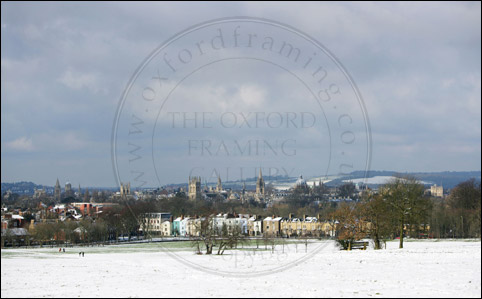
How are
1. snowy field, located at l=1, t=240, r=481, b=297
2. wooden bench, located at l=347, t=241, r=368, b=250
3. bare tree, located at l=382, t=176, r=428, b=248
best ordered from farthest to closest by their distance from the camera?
bare tree, located at l=382, t=176, r=428, b=248 → wooden bench, located at l=347, t=241, r=368, b=250 → snowy field, located at l=1, t=240, r=481, b=297

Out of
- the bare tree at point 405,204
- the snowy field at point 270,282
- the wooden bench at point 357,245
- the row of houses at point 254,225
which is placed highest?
the bare tree at point 405,204

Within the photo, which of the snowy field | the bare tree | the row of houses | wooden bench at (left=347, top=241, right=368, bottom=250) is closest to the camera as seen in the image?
the snowy field

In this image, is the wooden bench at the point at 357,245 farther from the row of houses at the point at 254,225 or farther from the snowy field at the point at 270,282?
the row of houses at the point at 254,225

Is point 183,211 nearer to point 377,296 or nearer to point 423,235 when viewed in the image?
point 423,235

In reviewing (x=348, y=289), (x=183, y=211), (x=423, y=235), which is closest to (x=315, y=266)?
(x=348, y=289)

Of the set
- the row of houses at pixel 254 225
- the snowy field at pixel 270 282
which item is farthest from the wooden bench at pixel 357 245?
the row of houses at pixel 254 225

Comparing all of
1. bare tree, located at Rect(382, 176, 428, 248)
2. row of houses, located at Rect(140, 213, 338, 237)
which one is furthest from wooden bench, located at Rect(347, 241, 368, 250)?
row of houses, located at Rect(140, 213, 338, 237)

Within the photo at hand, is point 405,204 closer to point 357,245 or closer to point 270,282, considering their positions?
point 357,245

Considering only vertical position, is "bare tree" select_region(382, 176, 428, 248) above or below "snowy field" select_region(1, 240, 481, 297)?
above

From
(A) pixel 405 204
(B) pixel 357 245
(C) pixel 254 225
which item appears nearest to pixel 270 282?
(B) pixel 357 245

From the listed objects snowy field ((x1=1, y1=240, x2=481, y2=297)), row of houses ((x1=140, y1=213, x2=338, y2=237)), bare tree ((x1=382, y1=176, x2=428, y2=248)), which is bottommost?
row of houses ((x1=140, y1=213, x2=338, y2=237))

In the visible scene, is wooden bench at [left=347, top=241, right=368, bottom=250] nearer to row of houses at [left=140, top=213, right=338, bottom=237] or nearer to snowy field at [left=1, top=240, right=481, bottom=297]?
snowy field at [left=1, top=240, right=481, bottom=297]

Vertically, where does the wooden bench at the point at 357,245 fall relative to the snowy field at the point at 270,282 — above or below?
below

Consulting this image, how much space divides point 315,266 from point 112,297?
16066 millimetres
